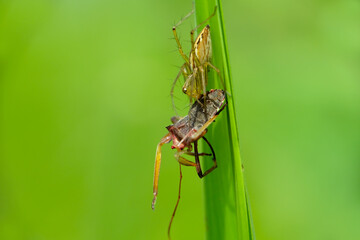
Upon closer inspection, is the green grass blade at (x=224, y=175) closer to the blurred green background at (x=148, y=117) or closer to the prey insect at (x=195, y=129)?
the prey insect at (x=195, y=129)

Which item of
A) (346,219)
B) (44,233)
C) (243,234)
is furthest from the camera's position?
(44,233)

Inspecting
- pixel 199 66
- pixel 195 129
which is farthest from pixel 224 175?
pixel 199 66

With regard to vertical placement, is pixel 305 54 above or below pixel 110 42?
below

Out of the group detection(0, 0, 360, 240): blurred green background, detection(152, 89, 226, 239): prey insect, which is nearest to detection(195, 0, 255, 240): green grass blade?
detection(152, 89, 226, 239): prey insect

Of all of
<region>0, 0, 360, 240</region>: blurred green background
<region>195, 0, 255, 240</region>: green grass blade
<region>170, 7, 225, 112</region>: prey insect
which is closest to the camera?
<region>195, 0, 255, 240</region>: green grass blade

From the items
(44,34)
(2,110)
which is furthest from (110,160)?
(44,34)

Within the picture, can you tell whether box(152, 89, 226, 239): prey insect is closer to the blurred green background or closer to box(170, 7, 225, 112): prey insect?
box(170, 7, 225, 112): prey insect

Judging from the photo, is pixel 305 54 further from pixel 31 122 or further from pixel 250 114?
pixel 31 122
